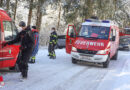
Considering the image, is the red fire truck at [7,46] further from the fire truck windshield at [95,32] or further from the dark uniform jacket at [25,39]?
the fire truck windshield at [95,32]

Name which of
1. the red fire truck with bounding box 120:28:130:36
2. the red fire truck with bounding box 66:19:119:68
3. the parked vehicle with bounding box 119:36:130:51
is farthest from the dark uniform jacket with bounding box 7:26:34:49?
the red fire truck with bounding box 120:28:130:36

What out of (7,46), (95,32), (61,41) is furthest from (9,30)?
(61,41)

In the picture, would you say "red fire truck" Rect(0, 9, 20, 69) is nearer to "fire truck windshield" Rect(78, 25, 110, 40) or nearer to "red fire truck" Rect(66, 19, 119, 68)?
"red fire truck" Rect(66, 19, 119, 68)

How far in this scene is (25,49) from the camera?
21.3 feet

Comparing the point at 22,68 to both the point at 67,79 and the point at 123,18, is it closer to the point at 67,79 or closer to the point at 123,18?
the point at 67,79

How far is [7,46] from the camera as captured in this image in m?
6.60

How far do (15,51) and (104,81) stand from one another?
3394 millimetres

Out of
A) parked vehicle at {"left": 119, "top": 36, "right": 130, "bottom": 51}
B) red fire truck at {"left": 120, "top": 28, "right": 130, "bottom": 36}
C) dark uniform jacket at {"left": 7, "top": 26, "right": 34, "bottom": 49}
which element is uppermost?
dark uniform jacket at {"left": 7, "top": 26, "right": 34, "bottom": 49}

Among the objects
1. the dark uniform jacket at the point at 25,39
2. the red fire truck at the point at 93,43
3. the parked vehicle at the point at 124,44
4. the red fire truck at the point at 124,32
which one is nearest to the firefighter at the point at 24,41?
the dark uniform jacket at the point at 25,39

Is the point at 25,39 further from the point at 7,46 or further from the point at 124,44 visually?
the point at 124,44

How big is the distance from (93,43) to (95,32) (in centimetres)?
106

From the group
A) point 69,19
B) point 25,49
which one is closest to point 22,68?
point 25,49

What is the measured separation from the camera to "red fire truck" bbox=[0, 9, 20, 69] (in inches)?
254

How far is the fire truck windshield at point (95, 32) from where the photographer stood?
10.9 m
